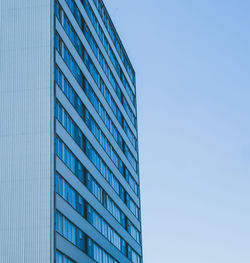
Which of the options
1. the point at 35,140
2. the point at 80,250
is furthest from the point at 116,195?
the point at 35,140

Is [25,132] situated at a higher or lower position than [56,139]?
higher

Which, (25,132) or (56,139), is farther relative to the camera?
(56,139)

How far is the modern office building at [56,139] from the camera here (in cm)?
4903

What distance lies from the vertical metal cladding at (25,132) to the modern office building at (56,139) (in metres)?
0.09

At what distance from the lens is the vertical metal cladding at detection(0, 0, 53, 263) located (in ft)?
158

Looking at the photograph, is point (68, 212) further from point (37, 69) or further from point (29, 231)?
point (37, 69)

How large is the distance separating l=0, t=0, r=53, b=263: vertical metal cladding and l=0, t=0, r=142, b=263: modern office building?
85 mm

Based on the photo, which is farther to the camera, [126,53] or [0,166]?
[126,53]

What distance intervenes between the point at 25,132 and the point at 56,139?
2847mm

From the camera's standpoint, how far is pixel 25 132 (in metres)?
51.7

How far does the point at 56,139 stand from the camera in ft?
172

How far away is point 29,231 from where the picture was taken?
4822 cm

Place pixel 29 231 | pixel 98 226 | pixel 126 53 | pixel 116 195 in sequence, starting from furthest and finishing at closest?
pixel 126 53, pixel 116 195, pixel 98 226, pixel 29 231

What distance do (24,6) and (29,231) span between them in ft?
72.0
